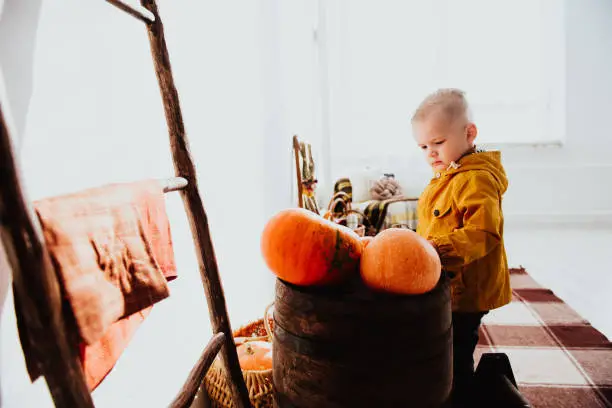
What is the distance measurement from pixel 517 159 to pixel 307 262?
428 centimetres

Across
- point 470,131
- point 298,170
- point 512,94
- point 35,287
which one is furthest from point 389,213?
point 35,287

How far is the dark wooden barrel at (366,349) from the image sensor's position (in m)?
0.54

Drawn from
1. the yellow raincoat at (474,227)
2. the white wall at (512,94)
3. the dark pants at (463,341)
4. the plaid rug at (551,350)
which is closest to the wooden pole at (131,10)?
the yellow raincoat at (474,227)

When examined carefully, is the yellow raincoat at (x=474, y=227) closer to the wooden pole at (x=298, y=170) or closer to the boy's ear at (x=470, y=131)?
the boy's ear at (x=470, y=131)

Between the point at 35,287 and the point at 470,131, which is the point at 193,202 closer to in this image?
the point at 35,287

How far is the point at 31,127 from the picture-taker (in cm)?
47

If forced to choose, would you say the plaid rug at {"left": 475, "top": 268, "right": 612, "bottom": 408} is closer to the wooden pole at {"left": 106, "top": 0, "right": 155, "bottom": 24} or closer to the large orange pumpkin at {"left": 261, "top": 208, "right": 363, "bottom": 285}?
the large orange pumpkin at {"left": 261, "top": 208, "right": 363, "bottom": 285}

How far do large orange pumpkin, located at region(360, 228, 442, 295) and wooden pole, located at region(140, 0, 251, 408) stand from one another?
0.30 meters

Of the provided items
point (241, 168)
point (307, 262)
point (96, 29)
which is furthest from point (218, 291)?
point (241, 168)

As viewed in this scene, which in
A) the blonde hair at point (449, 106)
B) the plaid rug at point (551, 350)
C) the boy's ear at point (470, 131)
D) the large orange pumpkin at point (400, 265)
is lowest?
the plaid rug at point (551, 350)

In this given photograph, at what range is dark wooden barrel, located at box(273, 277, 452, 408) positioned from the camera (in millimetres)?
541

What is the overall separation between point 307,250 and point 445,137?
62 cm

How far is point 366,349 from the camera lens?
0.54 m

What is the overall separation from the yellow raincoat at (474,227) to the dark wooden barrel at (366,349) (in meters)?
0.29
